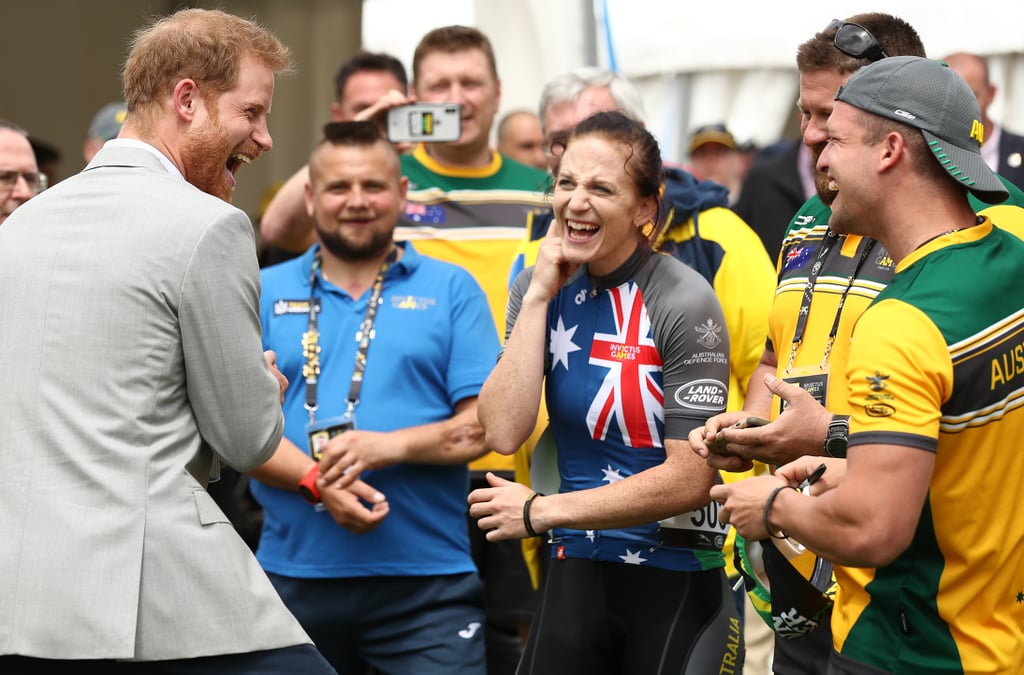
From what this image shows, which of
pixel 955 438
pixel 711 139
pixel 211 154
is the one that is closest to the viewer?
pixel 955 438

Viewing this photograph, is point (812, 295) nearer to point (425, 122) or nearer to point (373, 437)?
point (373, 437)

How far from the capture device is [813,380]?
306 centimetres

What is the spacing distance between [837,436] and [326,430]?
209 centimetres

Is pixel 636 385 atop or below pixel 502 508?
atop

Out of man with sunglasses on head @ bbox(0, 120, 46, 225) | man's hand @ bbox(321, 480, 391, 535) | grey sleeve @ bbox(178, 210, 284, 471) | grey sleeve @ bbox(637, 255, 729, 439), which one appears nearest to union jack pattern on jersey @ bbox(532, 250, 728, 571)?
grey sleeve @ bbox(637, 255, 729, 439)

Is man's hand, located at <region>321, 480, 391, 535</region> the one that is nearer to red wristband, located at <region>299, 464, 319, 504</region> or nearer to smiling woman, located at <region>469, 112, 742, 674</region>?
red wristband, located at <region>299, 464, 319, 504</region>

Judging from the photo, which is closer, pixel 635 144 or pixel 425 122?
pixel 635 144

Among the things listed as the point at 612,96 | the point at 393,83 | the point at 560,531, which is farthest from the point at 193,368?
the point at 393,83

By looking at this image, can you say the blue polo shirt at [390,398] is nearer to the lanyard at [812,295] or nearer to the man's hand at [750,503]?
the lanyard at [812,295]

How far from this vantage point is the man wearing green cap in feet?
7.85

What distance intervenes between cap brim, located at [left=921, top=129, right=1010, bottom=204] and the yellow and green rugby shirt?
0.26 feet

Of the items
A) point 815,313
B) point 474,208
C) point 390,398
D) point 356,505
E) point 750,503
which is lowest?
point 356,505

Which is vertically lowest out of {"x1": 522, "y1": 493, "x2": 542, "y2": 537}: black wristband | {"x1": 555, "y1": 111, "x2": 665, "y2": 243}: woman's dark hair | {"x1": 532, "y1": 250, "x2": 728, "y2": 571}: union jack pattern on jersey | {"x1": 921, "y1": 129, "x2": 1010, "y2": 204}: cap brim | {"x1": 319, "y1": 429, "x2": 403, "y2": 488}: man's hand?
{"x1": 319, "y1": 429, "x2": 403, "y2": 488}: man's hand

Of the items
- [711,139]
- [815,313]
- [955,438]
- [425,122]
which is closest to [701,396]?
[815,313]
